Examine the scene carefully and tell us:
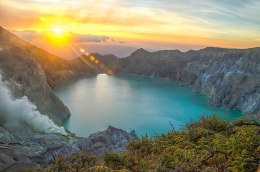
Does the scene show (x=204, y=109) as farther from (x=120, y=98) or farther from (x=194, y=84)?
(x=194, y=84)

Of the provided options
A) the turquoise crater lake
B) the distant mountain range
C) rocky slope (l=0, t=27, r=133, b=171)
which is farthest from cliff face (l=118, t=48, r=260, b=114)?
rocky slope (l=0, t=27, r=133, b=171)

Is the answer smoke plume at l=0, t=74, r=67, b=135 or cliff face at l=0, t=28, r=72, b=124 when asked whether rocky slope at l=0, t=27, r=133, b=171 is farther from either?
smoke plume at l=0, t=74, r=67, b=135

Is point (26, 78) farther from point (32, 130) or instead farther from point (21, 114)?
point (32, 130)

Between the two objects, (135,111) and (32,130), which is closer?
(32,130)

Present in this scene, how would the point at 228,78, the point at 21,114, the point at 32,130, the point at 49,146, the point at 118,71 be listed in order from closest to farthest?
the point at 49,146 < the point at 32,130 < the point at 21,114 < the point at 228,78 < the point at 118,71

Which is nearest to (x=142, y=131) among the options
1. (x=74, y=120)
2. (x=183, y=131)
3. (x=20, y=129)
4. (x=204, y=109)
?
(x=74, y=120)

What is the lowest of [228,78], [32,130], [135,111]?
[135,111]

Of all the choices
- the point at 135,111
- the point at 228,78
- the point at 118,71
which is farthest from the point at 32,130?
the point at 118,71

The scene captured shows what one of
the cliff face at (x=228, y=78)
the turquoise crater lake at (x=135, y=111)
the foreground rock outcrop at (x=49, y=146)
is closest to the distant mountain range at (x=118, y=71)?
the cliff face at (x=228, y=78)

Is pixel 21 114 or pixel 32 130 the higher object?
pixel 21 114
